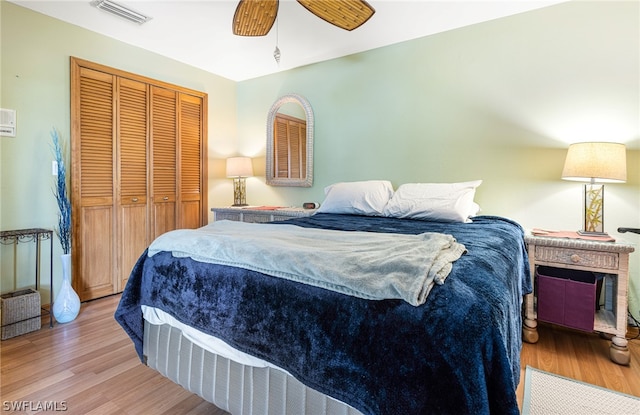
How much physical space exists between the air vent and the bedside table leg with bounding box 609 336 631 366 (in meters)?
4.19

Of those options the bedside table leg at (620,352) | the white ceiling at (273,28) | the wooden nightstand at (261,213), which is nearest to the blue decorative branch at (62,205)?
the white ceiling at (273,28)

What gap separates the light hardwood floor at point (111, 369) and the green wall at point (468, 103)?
2.15 ft

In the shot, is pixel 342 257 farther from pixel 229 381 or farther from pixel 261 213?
pixel 261 213

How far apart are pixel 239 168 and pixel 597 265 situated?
11.6 feet

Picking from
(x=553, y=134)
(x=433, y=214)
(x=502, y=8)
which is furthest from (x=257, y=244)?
(x=502, y=8)

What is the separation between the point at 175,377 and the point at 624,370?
8.35 feet

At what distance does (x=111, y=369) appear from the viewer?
1958mm

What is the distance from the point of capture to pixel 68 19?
2840mm

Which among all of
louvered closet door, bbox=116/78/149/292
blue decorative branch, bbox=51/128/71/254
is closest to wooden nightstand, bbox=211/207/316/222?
louvered closet door, bbox=116/78/149/292

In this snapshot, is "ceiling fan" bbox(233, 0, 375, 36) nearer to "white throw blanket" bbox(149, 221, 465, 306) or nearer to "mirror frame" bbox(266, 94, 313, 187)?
"white throw blanket" bbox(149, 221, 465, 306)

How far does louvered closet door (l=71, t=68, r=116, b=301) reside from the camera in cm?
A: 298

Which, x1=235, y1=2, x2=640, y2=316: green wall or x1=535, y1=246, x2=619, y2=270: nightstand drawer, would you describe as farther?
x1=235, y1=2, x2=640, y2=316: green wall

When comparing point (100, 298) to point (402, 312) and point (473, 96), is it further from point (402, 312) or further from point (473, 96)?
point (473, 96)

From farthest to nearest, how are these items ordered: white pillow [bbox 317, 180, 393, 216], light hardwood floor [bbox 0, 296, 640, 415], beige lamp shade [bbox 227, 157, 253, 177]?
beige lamp shade [bbox 227, 157, 253, 177]
white pillow [bbox 317, 180, 393, 216]
light hardwood floor [bbox 0, 296, 640, 415]
